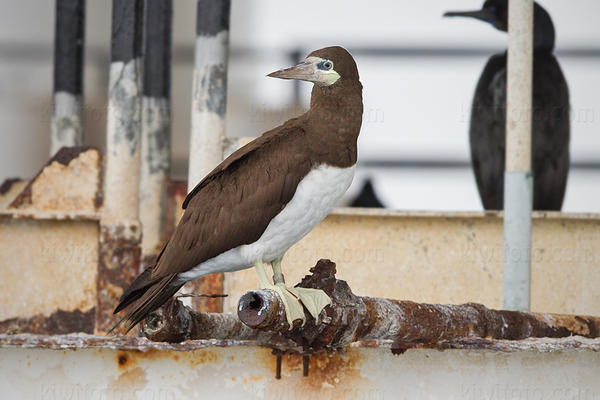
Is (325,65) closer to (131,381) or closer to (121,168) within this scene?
(131,381)

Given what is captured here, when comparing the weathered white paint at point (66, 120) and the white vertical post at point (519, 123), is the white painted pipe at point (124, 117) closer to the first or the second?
the weathered white paint at point (66, 120)

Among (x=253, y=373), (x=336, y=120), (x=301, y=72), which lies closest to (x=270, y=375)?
(x=253, y=373)

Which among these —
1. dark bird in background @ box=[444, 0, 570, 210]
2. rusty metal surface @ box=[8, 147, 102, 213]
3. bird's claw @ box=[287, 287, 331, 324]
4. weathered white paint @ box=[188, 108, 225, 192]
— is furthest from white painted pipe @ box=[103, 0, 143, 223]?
dark bird in background @ box=[444, 0, 570, 210]

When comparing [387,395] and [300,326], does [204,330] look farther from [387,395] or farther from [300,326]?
[387,395]

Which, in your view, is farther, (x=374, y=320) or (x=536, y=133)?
(x=536, y=133)

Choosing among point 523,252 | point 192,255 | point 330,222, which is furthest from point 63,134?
point 192,255

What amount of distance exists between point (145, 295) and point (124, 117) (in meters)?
2.40

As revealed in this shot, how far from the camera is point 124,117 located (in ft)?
17.5

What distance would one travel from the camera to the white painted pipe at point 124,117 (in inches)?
205

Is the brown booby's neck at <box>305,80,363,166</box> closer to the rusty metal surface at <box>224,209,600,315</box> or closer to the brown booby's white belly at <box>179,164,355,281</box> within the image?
the brown booby's white belly at <box>179,164,355,281</box>

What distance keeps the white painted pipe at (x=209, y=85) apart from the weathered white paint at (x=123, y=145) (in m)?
0.35

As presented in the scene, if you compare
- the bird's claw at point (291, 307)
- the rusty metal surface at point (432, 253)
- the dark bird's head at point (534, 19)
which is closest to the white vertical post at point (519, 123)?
the rusty metal surface at point (432, 253)

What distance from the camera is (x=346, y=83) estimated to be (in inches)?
125

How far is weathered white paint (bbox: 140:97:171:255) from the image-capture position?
229 inches
